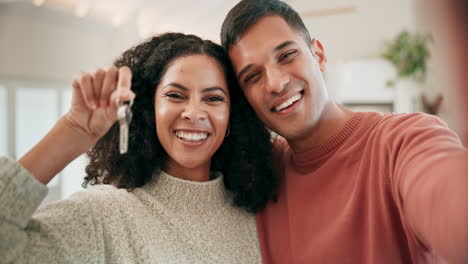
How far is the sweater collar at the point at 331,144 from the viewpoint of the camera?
109cm

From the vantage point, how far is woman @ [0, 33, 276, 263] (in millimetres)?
769

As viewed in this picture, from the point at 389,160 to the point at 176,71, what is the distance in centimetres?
65

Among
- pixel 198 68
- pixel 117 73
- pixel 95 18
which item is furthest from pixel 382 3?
pixel 117 73

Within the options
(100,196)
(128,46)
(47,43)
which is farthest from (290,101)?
(128,46)

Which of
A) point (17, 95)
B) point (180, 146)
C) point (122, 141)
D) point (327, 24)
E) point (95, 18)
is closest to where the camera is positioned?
point (122, 141)

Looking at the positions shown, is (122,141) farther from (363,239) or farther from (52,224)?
(363,239)

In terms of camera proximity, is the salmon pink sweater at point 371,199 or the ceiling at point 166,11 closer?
the salmon pink sweater at point 371,199

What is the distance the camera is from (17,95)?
3805 millimetres

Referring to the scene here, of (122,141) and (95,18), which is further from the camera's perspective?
(95,18)

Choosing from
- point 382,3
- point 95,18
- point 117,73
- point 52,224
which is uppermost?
point 382,3

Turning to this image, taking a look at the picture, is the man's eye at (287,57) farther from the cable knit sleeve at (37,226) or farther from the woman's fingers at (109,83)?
the cable knit sleeve at (37,226)

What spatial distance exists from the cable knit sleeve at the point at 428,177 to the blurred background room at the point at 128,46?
8.17ft

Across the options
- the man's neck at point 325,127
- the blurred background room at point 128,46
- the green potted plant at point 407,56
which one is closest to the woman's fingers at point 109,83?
the man's neck at point 325,127

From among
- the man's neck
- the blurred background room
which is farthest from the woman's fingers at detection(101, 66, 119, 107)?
the blurred background room
